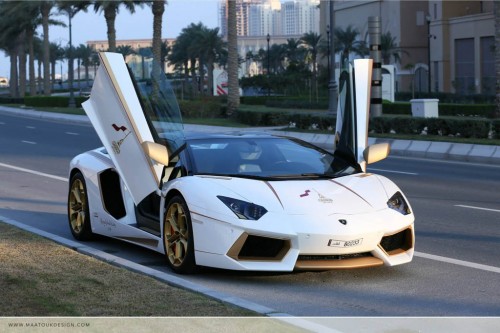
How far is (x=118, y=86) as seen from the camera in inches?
379

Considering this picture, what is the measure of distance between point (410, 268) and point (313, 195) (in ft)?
4.16

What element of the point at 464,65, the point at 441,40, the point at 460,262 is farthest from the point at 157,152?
the point at 441,40

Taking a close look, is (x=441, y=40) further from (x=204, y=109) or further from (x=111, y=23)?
(x=204, y=109)

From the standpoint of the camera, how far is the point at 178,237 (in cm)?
861

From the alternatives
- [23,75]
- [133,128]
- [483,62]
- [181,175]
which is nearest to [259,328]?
[181,175]

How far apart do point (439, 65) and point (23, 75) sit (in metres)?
40.2

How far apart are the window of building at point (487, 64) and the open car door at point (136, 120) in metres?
69.4

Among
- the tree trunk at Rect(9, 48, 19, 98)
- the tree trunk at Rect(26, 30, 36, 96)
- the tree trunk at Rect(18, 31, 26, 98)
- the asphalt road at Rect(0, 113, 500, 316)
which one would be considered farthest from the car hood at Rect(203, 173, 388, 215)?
the tree trunk at Rect(9, 48, 19, 98)

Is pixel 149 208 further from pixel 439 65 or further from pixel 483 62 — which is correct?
pixel 439 65

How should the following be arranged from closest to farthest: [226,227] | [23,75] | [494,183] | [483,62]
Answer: [226,227] < [494,183] < [483,62] < [23,75]

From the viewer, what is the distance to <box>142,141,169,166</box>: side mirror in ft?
30.1

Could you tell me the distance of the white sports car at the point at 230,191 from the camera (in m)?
8.01

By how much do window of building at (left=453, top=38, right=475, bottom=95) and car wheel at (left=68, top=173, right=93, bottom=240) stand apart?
72.4m

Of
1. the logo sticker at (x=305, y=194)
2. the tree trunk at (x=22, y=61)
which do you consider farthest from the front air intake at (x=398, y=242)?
the tree trunk at (x=22, y=61)
